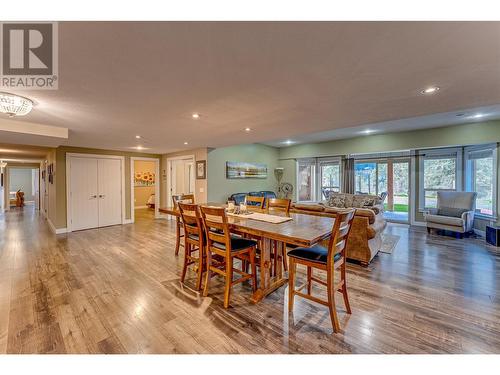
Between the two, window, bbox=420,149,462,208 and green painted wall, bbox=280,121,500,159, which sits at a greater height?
green painted wall, bbox=280,121,500,159

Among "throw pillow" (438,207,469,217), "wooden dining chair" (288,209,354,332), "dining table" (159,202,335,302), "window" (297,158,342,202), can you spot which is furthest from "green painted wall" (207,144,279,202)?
"throw pillow" (438,207,469,217)

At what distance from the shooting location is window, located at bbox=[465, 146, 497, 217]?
4754 mm

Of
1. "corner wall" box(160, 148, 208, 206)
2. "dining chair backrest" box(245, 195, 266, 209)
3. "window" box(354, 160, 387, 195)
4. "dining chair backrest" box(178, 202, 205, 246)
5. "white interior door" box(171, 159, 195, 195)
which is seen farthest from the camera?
"white interior door" box(171, 159, 195, 195)

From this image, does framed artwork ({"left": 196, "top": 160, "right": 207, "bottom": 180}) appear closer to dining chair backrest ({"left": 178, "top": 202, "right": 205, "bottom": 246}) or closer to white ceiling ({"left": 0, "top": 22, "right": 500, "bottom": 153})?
white ceiling ({"left": 0, "top": 22, "right": 500, "bottom": 153})

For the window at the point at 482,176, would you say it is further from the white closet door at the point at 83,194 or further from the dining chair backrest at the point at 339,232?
the white closet door at the point at 83,194

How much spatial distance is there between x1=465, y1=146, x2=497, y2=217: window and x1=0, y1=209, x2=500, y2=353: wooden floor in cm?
210

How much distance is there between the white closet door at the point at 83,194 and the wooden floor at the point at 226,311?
2107mm

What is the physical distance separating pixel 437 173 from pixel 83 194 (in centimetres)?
952

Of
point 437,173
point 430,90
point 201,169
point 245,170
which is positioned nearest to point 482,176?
point 437,173
